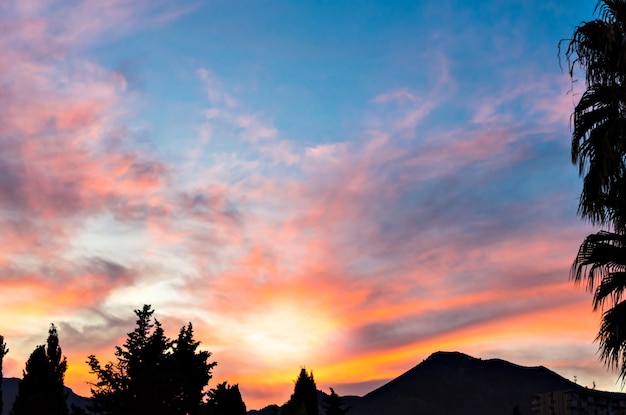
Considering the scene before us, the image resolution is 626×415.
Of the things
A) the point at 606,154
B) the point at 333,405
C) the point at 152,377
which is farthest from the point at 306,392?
the point at 606,154

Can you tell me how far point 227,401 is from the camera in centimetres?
6431

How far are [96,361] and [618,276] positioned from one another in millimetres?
41281

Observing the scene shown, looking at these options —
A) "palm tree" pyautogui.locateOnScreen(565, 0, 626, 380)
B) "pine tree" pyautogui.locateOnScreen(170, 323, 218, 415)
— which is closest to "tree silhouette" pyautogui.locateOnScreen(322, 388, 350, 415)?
"pine tree" pyautogui.locateOnScreen(170, 323, 218, 415)

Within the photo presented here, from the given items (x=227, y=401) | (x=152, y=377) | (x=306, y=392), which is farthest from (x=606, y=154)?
(x=306, y=392)

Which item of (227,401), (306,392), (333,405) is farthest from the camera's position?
(333,405)

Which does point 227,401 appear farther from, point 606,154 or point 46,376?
point 606,154

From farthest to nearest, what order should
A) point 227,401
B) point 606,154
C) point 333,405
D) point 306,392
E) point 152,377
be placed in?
1. point 333,405
2. point 306,392
3. point 227,401
4. point 152,377
5. point 606,154

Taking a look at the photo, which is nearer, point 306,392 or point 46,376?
point 46,376

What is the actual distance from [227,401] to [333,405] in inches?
1749

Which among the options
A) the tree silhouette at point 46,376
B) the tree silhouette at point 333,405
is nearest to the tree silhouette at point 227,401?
the tree silhouette at point 46,376

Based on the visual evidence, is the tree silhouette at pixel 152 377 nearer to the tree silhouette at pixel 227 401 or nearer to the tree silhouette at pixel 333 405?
the tree silhouette at pixel 227 401

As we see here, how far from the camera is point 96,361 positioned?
4931cm

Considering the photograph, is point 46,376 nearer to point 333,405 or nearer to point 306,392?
point 306,392

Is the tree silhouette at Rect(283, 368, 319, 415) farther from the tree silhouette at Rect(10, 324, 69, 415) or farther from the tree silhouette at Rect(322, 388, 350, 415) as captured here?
the tree silhouette at Rect(10, 324, 69, 415)
